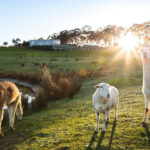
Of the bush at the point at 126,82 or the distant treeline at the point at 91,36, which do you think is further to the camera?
the distant treeline at the point at 91,36

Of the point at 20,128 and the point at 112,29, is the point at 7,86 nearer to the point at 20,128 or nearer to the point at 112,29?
the point at 20,128

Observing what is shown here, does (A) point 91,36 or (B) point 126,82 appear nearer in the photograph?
(B) point 126,82

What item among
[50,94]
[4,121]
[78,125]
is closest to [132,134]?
[78,125]

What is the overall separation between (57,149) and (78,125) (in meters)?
1.56

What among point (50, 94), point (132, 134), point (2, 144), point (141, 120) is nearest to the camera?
point (132, 134)

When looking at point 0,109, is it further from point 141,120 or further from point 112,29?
point 112,29

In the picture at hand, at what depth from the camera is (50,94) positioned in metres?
12.4

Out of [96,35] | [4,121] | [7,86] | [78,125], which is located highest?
[96,35]

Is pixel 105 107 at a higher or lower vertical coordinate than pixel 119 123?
higher

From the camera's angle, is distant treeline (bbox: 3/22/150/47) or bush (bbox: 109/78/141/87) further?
distant treeline (bbox: 3/22/150/47)

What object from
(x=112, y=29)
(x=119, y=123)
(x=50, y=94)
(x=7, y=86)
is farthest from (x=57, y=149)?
(x=112, y=29)

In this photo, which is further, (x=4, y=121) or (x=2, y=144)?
(x=4, y=121)

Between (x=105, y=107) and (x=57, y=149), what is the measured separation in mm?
1680

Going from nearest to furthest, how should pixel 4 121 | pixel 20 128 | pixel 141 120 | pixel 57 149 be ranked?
pixel 57 149, pixel 141 120, pixel 20 128, pixel 4 121
